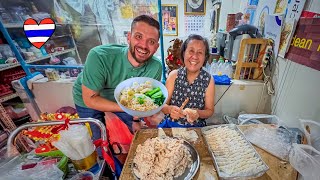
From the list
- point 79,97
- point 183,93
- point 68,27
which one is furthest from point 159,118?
point 68,27

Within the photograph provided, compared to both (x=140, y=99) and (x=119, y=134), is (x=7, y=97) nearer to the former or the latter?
(x=119, y=134)

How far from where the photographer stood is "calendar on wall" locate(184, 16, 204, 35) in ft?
12.5

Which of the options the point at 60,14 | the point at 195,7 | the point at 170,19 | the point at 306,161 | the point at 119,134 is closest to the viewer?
the point at 306,161

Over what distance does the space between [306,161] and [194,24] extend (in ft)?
12.1

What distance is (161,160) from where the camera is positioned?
0.86 m

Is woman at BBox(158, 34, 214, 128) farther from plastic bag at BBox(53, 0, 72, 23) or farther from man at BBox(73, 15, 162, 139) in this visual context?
plastic bag at BBox(53, 0, 72, 23)

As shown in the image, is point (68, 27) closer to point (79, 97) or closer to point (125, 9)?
point (125, 9)

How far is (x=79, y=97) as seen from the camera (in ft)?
5.17

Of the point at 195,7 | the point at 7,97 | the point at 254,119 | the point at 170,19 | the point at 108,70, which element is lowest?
the point at 254,119

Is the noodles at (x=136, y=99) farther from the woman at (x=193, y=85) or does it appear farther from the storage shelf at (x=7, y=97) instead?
the storage shelf at (x=7, y=97)

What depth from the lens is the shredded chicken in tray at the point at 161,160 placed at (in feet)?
2.64

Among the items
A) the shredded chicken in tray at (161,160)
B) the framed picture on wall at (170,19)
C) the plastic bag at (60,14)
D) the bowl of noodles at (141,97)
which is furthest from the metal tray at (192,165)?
the framed picture on wall at (170,19)

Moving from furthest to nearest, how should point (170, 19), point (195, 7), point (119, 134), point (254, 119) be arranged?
1. point (170, 19)
2. point (195, 7)
3. point (254, 119)
4. point (119, 134)

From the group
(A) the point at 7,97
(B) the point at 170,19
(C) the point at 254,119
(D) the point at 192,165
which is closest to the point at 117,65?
(D) the point at 192,165
